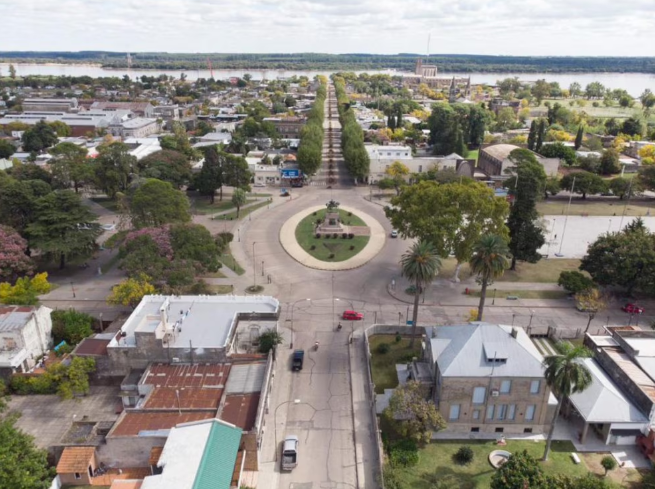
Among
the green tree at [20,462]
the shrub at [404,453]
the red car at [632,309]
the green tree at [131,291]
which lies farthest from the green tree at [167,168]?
the red car at [632,309]

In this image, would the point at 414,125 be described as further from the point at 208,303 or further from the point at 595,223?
the point at 208,303

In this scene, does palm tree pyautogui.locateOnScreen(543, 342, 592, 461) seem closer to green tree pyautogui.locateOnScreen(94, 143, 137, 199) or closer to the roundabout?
the roundabout

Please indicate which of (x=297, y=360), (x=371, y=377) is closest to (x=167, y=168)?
(x=297, y=360)

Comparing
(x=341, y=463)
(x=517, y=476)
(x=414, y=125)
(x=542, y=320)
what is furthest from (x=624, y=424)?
(x=414, y=125)

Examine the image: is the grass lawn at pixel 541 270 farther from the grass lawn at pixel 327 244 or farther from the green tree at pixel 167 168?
the green tree at pixel 167 168

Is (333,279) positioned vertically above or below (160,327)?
below

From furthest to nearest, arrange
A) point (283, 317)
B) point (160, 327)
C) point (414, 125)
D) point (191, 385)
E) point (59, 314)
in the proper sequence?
point (414, 125)
point (283, 317)
point (59, 314)
point (160, 327)
point (191, 385)

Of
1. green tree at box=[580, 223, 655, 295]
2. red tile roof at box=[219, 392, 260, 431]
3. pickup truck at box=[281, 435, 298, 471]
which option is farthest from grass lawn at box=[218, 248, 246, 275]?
green tree at box=[580, 223, 655, 295]
